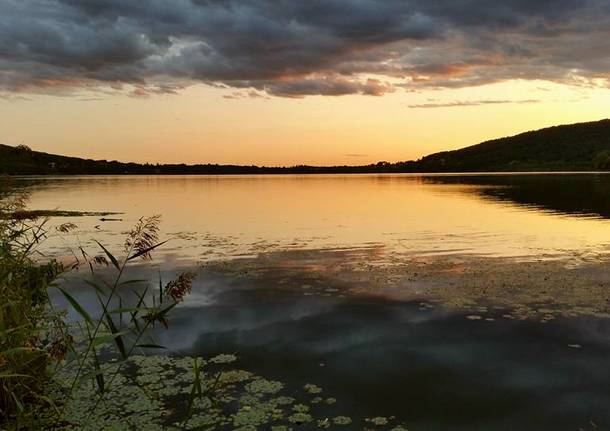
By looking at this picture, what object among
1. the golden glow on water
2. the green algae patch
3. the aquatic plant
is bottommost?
the golden glow on water

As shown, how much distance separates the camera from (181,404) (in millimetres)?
11266

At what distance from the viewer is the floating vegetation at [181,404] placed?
10.3 m

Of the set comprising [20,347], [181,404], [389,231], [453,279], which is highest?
[20,347]

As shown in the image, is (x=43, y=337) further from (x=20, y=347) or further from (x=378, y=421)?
(x=378, y=421)

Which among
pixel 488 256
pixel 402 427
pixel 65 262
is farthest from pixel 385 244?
pixel 402 427

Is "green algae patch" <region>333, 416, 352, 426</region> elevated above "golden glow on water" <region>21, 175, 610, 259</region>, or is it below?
above

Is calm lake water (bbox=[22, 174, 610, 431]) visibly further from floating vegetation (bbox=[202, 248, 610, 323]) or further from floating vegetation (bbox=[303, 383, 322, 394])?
floating vegetation (bbox=[303, 383, 322, 394])

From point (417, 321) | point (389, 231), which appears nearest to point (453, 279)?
point (417, 321)

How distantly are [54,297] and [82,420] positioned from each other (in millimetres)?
11477

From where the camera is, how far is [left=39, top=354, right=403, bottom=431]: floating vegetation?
33.7 feet

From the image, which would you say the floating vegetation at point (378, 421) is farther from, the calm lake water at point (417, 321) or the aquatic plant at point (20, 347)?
the aquatic plant at point (20, 347)

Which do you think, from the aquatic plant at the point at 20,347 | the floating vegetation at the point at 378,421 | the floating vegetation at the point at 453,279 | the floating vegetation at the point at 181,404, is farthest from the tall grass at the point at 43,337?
the floating vegetation at the point at 453,279

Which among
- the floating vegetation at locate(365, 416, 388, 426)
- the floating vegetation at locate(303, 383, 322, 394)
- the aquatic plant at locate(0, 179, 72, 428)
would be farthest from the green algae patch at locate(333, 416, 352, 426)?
the aquatic plant at locate(0, 179, 72, 428)

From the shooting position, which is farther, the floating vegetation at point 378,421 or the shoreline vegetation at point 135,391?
the floating vegetation at point 378,421
